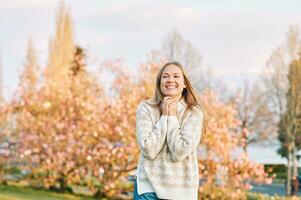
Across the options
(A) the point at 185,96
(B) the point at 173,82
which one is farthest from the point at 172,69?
(A) the point at 185,96

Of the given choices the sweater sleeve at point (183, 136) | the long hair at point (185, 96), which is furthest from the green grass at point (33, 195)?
the sweater sleeve at point (183, 136)

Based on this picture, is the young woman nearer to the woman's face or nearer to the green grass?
the woman's face

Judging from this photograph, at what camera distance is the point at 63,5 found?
45.5m

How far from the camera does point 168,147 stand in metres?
3.78

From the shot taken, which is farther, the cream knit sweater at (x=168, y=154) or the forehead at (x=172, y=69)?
the forehead at (x=172, y=69)

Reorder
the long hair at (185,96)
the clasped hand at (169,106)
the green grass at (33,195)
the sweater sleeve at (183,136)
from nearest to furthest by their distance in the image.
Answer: the sweater sleeve at (183,136), the clasped hand at (169,106), the long hair at (185,96), the green grass at (33,195)

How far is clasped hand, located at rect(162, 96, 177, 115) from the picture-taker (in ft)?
12.6

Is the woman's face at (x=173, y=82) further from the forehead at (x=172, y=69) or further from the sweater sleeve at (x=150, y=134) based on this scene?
the sweater sleeve at (x=150, y=134)

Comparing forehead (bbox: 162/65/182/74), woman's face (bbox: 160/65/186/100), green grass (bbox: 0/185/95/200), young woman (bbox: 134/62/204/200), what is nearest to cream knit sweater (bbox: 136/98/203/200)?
young woman (bbox: 134/62/204/200)

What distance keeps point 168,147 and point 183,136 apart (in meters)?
0.12

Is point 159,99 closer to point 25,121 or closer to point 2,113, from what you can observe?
point 25,121

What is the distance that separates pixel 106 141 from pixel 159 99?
10.8 metres

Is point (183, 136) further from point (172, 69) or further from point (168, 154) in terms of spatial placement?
point (172, 69)

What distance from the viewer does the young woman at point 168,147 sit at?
147 inches
